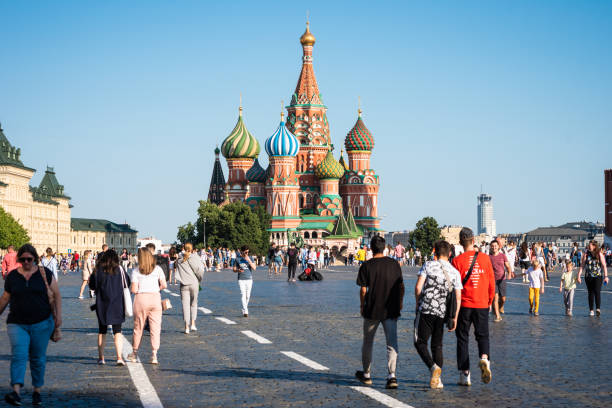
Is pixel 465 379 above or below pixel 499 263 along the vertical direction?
below

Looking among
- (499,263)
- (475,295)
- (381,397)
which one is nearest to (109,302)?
(381,397)

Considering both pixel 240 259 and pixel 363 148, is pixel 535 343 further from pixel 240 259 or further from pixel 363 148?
pixel 363 148

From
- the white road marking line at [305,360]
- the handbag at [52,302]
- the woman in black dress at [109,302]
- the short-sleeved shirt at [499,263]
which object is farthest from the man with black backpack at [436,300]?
the short-sleeved shirt at [499,263]

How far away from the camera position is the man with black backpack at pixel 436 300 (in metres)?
10.0

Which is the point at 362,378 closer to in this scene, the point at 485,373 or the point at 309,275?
the point at 485,373

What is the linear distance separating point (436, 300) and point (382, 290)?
21.2 inches

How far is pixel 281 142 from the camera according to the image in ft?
384

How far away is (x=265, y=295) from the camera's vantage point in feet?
92.8

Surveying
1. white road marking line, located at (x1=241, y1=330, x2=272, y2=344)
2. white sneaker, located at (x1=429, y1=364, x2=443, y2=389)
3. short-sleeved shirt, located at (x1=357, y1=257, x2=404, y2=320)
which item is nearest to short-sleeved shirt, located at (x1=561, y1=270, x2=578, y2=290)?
white road marking line, located at (x1=241, y1=330, x2=272, y2=344)

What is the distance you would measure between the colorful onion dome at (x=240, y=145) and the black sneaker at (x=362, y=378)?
389 ft

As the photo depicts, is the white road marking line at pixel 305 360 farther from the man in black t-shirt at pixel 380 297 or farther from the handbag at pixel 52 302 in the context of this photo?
the handbag at pixel 52 302

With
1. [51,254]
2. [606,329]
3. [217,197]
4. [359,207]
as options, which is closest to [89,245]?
[217,197]

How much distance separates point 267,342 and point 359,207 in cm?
11435

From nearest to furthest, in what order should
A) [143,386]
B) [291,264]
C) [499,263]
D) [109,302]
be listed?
[143,386], [109,302], [499,263], [291,264]
